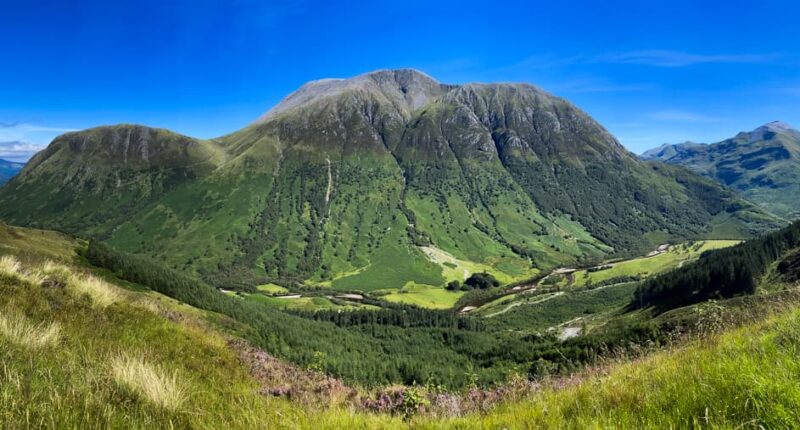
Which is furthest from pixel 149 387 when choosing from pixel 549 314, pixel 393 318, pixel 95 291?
pixel 549 314

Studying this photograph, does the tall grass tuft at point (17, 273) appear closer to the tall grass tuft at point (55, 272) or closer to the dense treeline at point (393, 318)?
the tall grass tuft at point (55, 272)

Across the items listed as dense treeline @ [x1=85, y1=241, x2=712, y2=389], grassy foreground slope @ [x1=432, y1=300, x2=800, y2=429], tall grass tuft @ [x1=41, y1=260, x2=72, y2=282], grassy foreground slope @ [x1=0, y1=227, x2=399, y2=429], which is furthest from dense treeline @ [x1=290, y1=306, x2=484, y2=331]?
grassy foreground slope @ [x1=432, y1=300, x2=800, y2=429]

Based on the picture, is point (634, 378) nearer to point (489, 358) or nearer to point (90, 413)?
point (90, 413)

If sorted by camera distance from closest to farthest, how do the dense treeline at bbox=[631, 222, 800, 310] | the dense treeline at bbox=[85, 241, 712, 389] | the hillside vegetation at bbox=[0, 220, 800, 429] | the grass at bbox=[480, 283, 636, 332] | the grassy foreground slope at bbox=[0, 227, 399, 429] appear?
the hillside vegetation at bbox=[0, 220, 800, 429] → the grassy foreground slope at bbox=[0, 227, 399, 429] → the dense treeline at bbox=[85, 241, 712, 389] → the dense treeline at bbox=[631, 222, 800, 310] → the grass at bbox=[480, 283, 636, 332]

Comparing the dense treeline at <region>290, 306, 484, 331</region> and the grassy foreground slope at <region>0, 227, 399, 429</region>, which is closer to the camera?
the grassy foreground slope at <region>0, 227, 399, 429</region>

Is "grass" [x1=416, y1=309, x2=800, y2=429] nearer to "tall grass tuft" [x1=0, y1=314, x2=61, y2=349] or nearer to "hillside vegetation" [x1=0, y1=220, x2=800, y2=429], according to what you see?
"hillside vegetation" [x1=0, y1=220, x2=800, y2=429]

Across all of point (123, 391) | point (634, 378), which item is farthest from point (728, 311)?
point (123, 391)

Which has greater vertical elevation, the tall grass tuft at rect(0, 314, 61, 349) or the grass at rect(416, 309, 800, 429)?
the tall grass tuft at rect(0, 314, 61, 349)

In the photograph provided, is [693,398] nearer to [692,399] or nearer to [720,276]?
[692,399]
